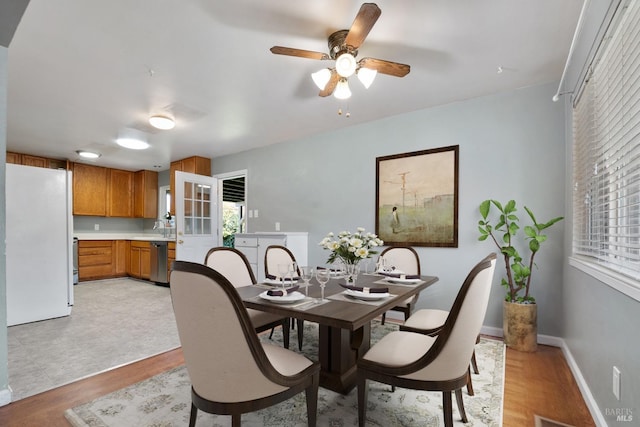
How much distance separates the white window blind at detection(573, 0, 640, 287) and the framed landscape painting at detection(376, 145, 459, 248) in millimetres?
1049

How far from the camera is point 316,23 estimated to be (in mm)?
1951

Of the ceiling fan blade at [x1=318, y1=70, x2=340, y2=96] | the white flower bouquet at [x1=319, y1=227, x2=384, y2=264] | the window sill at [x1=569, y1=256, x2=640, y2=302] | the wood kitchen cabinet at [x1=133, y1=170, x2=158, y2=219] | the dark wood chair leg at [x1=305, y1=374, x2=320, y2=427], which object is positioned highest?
the ceiling fan blade at [x1=318, y1=70, x2=340, y2=96]

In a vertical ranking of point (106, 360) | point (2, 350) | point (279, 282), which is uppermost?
point (279, 282)

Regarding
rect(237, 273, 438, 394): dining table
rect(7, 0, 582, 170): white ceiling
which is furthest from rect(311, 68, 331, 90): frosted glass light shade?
rect(237, 273, 438, 394): dining table

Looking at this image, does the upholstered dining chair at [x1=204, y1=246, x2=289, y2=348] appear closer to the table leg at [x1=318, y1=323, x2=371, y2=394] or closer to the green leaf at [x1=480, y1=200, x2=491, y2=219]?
the table leg at [x1=318, y1=323, x2=371, y2=394]

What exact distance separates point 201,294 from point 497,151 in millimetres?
3002

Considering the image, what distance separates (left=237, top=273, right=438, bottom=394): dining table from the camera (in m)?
1.42

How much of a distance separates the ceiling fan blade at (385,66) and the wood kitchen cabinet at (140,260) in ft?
18.1

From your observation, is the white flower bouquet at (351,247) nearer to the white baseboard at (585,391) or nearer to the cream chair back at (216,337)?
the cream chair back at (216,337)

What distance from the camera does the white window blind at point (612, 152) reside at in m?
1.34

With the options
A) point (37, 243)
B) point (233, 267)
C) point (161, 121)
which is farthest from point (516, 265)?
point (37, 243)

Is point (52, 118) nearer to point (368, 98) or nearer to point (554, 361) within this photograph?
point (368, 98)

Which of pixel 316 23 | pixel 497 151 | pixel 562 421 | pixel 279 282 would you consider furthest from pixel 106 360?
pixel 497 151

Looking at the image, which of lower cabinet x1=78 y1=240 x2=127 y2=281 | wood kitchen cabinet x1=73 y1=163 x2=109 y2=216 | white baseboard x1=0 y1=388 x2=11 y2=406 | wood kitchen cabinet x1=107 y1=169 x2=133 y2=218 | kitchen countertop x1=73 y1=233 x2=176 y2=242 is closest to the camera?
white baseboard x1=0 y1=388 x2=11 y2=406
